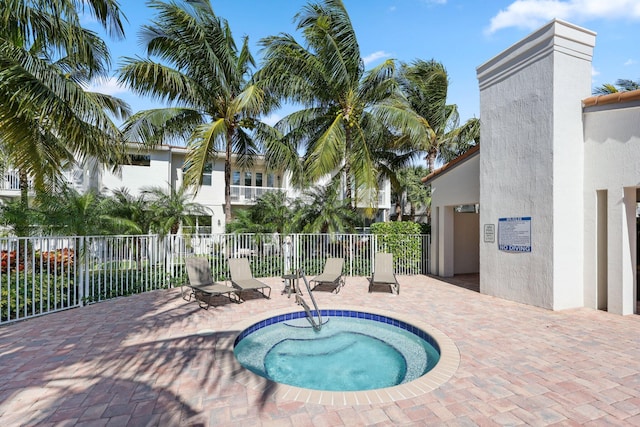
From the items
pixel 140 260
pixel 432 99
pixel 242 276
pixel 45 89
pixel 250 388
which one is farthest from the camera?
pixel 432 99

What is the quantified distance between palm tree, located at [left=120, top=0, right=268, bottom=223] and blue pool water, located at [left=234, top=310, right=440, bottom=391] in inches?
241

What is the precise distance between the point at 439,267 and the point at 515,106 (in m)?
6.59

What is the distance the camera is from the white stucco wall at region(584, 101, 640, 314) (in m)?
7.05

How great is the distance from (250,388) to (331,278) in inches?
251

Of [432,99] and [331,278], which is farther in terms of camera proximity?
[432,99]

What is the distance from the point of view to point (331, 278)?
33.6ft

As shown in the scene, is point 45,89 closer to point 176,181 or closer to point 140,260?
point 140,260

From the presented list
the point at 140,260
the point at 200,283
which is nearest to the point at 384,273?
the point at 200,283

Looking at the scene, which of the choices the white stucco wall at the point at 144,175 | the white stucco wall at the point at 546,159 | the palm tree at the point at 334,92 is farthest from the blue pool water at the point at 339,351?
the white stucco wall at the point at 144,175

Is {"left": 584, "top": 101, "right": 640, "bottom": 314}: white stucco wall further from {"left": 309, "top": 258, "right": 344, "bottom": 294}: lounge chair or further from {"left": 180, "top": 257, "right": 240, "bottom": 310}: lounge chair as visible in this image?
{"left": 180, "top": 257, "right": 240, "bottom": 310}: lounge chair

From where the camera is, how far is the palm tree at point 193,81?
10383 millimetres

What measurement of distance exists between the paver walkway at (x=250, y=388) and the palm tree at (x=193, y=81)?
18.7 feet

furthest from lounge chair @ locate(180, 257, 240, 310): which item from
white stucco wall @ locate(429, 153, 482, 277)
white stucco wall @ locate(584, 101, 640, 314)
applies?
white stucco wall @ locate(584, 101, 640, 314)

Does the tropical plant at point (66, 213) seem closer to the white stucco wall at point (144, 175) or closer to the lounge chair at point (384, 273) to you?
the lounge chair at point (384, 273)
